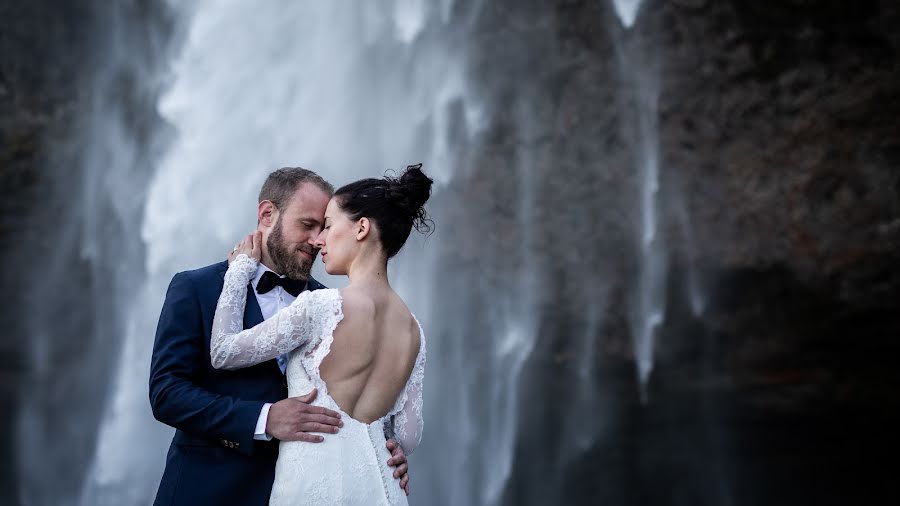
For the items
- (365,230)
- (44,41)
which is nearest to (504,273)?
(44,41)

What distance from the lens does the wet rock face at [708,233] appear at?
29.8 feet

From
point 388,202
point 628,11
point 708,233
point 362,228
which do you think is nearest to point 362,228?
point 362,228

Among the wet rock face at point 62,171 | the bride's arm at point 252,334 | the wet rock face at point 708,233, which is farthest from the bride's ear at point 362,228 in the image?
the wet rock face at point 62,171

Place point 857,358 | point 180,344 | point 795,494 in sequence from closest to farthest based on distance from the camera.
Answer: point 180,344 < point 795,494 < point 857,358

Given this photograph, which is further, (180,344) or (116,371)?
(116,371)

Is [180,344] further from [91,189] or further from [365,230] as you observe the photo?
[91,189]

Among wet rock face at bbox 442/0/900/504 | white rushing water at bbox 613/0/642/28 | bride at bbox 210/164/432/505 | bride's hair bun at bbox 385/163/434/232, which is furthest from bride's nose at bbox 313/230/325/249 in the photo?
white rushing water at bbox 613/0/642/28

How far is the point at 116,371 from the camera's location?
876 centimetres

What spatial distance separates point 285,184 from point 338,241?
38 centimetres

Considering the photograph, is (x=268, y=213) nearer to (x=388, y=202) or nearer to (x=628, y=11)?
(x=388, y=202)

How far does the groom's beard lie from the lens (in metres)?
2.48

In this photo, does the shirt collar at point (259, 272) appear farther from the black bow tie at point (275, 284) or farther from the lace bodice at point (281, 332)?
the lace bodice at point (281, 332)

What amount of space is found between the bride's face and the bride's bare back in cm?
10

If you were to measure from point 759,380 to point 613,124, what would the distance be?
3563mm
